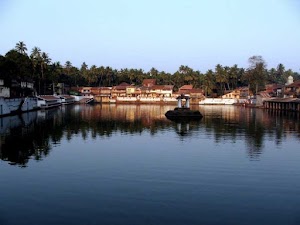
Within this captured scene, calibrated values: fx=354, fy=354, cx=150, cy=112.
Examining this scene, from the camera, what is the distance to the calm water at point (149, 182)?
15642 millimetres

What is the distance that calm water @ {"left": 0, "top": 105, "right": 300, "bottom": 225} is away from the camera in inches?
616

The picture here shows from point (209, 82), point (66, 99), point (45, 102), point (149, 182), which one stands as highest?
point (209, 82)

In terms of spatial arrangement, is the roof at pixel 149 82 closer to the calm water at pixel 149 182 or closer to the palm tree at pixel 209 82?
the palm tree at pixel 209 82

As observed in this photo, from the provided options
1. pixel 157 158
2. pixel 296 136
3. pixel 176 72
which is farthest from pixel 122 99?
pixel 157 158

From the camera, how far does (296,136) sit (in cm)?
4394

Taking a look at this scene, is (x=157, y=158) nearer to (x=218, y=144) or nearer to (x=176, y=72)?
(x=218, y=144)

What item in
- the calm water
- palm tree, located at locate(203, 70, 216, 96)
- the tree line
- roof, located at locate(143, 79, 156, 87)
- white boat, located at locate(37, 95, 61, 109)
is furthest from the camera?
roof, located at locate(143, 79, 156, 87)

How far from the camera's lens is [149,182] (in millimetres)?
21141

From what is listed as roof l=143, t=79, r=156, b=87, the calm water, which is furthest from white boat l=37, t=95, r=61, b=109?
the calm water

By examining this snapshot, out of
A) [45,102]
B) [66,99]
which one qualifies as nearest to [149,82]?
[66,99]

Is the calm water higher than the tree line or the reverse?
the reverse

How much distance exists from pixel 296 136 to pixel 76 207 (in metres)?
34.9

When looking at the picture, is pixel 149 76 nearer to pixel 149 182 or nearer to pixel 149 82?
pixel 149 82

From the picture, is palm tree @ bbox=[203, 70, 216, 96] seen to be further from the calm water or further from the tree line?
the calm water
